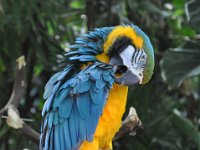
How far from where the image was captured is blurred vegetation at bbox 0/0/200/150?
71.8 inches

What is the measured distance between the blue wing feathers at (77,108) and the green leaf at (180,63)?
659 millimetres

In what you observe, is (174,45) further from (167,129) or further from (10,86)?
(10,86)

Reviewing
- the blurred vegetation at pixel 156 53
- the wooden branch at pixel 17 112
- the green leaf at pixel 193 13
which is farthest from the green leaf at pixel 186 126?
the wooden branch at pixel 17 112

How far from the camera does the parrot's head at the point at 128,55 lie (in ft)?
3.75

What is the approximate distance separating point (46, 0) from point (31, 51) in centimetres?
21

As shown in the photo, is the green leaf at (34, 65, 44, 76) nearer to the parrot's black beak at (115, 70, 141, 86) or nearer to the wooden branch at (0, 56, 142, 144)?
the wooden branch at (0, 56, 142, 144)

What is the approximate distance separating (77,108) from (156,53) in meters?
0.90

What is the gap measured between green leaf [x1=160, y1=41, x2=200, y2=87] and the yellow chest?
62 centimetres

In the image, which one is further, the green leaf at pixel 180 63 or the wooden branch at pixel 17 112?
the green leaf at pixel 180 63

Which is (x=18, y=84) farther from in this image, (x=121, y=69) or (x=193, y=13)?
(x=193, y=13)

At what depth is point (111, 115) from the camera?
3.85 ft

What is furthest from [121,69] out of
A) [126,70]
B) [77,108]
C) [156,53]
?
[156,53]

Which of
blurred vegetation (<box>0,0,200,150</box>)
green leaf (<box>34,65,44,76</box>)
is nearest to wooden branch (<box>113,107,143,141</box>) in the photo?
blurred vegetation (<box>0,0,200,150</box>)

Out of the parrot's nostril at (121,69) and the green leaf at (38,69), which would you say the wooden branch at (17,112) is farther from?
the green leaf at (38,69)
